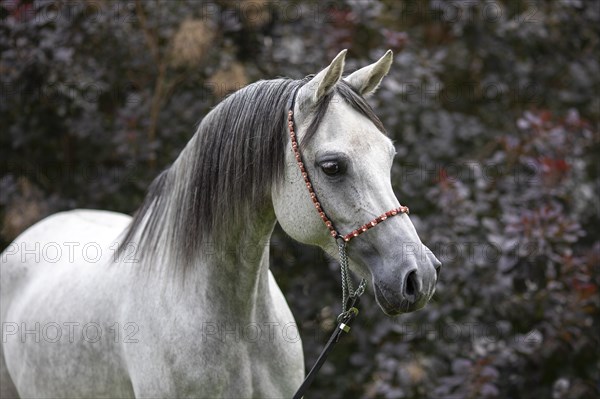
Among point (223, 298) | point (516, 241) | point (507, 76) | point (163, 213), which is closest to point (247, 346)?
point (223, 298)

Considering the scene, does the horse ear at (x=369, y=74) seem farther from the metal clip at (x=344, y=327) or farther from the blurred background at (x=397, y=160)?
the blurred background at (x=397, y=160)

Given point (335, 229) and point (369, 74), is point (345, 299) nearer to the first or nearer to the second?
point (335, 229)

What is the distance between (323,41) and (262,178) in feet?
8.65

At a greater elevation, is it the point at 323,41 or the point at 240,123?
the point at 240,123

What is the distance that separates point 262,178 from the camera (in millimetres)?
2311

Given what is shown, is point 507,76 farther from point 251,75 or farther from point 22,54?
point 22,54

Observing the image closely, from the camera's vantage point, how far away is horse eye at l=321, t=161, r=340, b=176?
2.12m

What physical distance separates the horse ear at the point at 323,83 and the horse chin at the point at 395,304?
581mm

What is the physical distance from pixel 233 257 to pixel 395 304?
2.20 ft

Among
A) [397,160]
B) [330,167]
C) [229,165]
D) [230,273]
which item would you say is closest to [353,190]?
[330,167]

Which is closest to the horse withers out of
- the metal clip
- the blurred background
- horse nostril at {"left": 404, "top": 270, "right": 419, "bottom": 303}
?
horse nostril at {"left": 404, "top": 270, "right": 419, "bottom": 303}

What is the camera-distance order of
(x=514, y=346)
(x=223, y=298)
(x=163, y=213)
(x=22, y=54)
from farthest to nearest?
(x=22, y=54) → (x=514, y=346) → (x=163, y=213) → (x=223, y=298)

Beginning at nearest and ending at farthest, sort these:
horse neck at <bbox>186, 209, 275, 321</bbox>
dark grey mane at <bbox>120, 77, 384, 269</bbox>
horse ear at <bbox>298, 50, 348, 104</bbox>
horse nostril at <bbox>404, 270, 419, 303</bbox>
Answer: horse nostril at <bbox>404, 270, 419, 303</bbox> < horse ear at <bbox>298, 50, 348, 104</bbox> < dark grey mane at <bbox>120, 77, 384, 269</bbox> < horse neck at <bbox>186, 209, 275, 321</bbox>

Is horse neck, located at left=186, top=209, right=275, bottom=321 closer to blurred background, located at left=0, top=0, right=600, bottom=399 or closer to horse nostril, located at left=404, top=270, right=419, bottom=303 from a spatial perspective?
horse nostril, located at left=404, top=270, right=419, bottom=303
